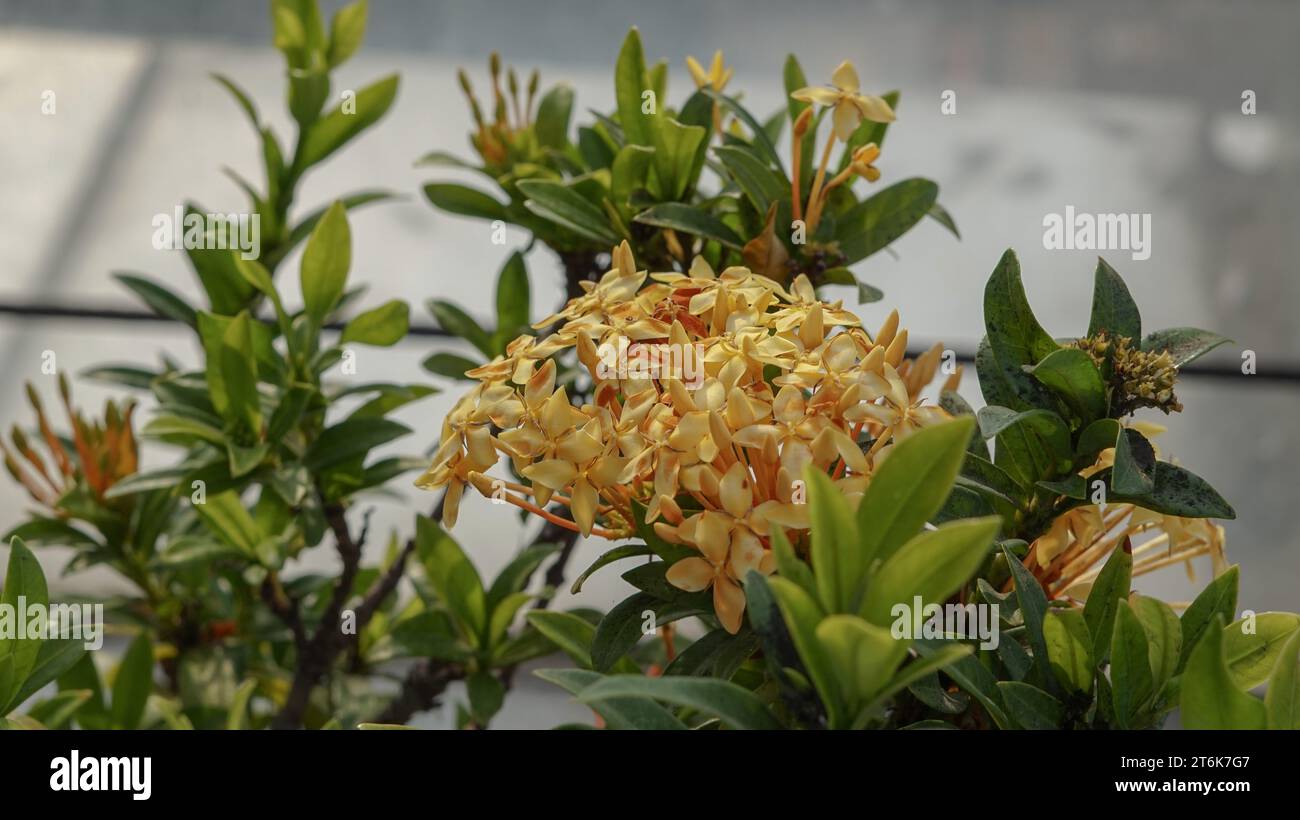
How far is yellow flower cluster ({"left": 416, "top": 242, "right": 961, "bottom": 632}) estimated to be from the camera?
0.45 metres

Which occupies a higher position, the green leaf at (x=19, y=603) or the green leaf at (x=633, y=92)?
the green leaf at (x=633, y=92)

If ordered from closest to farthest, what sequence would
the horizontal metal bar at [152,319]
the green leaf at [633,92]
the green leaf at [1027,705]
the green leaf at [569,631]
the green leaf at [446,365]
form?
the green leaf at [1027,705] < the green leaf at [569,631] < the green leaf at [633,92] < the green leaf at [446,365] < the horizontal metal bar at [152,319]

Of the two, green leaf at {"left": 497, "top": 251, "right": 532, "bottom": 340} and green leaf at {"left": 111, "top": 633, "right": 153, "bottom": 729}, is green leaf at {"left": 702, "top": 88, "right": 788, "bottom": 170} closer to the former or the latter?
green leaf at {"left": 497, "top": 251, "right": 532, "bottom": 340}

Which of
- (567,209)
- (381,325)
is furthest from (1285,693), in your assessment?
(381,325)

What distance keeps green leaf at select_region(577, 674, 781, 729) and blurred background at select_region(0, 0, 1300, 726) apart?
4.31 feet

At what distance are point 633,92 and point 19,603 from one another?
0.46m

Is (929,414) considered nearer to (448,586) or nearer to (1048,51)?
(448,586)

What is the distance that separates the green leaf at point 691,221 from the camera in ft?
2.16

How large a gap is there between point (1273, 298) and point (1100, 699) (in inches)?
62.3

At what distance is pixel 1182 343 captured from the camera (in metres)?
0.54

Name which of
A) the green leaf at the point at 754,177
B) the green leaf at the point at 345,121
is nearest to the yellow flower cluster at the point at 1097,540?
the green leaf at the point at 754,177

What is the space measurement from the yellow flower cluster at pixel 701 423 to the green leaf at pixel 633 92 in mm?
231

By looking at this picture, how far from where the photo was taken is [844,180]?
0.68 metres

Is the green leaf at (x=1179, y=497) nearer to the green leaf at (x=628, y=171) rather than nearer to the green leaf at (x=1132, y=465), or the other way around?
the green leaf at (x=1132, y=465)
